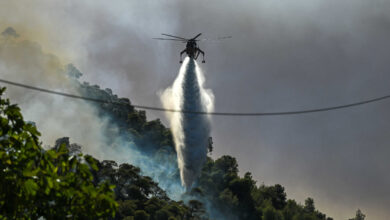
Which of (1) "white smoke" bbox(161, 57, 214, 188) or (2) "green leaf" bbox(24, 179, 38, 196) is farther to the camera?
(1) "white smoke" bbox(161, 57, 214, 188)

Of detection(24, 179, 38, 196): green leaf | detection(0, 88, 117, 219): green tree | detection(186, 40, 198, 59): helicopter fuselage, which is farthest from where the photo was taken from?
detection(186, 40, 198, 59): helicopter fuselage

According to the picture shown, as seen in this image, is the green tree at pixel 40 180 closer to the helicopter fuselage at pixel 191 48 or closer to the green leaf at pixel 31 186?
the green leaf at pixel 31 186

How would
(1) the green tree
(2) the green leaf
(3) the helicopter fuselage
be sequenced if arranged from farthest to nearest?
1. (3) the helicopter fuselage
2. (1) the green tree
3. (2) the green leaf

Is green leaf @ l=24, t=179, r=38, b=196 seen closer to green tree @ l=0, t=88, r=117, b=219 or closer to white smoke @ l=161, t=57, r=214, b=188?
green tree @ l=0, t=88, r=117, b=219

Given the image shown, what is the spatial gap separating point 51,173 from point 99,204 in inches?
81.0

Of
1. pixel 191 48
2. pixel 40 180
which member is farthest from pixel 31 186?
pixel 191 48

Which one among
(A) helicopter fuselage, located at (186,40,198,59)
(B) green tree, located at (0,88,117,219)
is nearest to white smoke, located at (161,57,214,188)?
(A) helicopter fuselage, located at (186,40,198,59)

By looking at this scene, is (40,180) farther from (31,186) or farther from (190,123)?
(190,123)

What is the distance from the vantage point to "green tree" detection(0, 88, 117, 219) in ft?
68.1

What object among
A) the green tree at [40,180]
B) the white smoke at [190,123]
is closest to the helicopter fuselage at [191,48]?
the white smoke at [190,123]

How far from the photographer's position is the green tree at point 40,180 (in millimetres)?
20766

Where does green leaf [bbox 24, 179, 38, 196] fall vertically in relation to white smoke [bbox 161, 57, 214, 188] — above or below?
below

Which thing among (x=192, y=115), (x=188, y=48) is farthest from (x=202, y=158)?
(x=188, y=48)

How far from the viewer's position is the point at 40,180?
816 inches
